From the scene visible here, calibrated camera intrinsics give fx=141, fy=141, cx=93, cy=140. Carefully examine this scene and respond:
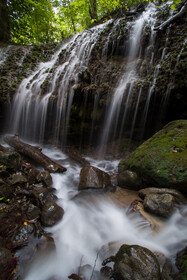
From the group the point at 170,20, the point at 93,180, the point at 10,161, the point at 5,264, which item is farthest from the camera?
the point at 170,20

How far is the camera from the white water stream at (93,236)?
1.96 m

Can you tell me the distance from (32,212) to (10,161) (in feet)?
4.78

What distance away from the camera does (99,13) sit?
1502 cm

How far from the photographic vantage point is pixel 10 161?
335cm

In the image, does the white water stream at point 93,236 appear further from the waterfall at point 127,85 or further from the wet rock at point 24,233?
the waterfall at point 127,85

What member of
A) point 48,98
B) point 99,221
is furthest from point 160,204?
point 48,98

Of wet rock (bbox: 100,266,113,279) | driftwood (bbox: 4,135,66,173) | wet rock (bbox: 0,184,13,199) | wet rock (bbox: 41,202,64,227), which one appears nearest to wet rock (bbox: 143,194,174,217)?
wet rock (bbox: 100,266,113,279)

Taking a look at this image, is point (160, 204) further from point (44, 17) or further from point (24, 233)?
point (44, 17)

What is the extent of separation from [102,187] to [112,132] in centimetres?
318

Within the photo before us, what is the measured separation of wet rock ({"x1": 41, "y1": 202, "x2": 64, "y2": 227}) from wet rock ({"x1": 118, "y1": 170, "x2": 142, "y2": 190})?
1754 mm

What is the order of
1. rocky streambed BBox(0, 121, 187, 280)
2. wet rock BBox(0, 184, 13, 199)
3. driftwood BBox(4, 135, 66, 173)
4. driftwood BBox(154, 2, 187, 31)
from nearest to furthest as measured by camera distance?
1. rocky streambed BBox(0, 121, 187, 280)
2. wet rock BBox(0, 184, 13, 199)
3. driftwood BBox(4, 135, 66, 173)
4. driftwood BBox(154, 2, 187, 31)

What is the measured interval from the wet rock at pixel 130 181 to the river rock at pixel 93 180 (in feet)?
1.30

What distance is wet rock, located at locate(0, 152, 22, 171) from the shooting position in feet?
10.7

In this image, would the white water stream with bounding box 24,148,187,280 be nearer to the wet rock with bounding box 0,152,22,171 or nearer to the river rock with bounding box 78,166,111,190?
the river rock with bounding box 78,166,111,190
